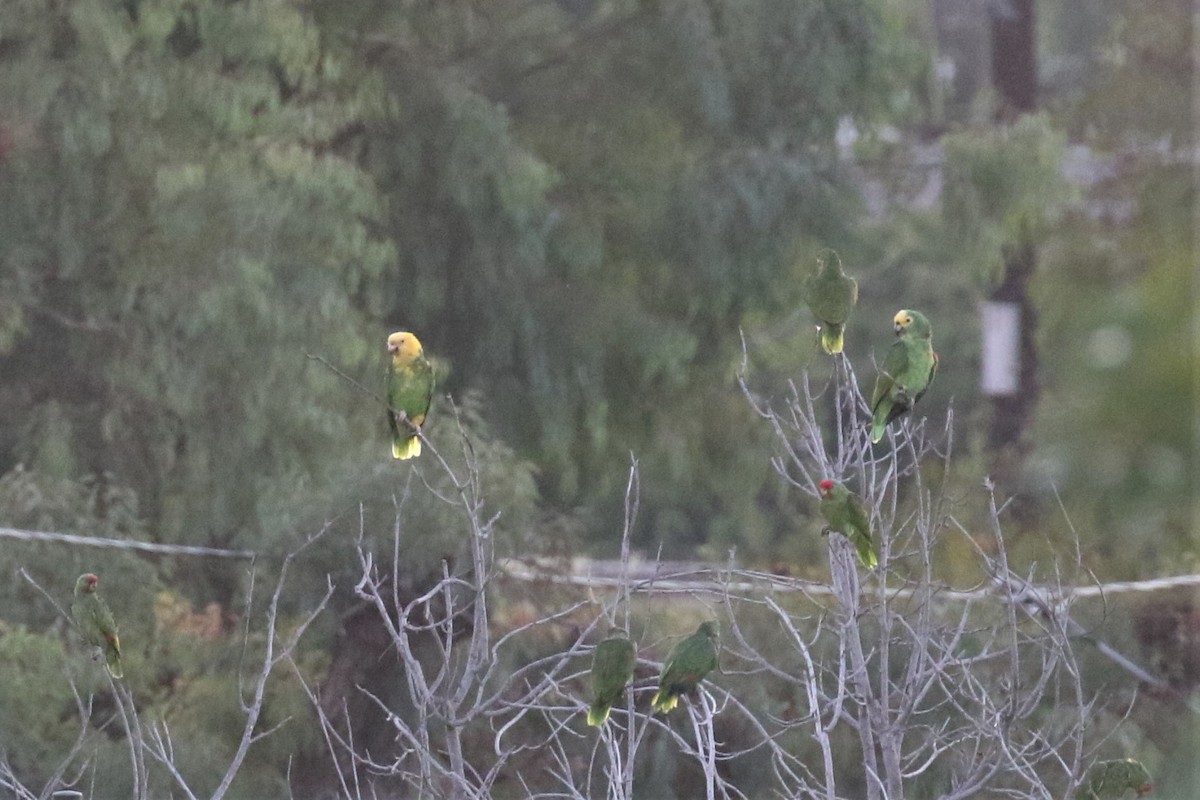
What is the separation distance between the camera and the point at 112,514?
6.43 meters

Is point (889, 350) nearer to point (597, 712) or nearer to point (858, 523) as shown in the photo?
point (858, 523)

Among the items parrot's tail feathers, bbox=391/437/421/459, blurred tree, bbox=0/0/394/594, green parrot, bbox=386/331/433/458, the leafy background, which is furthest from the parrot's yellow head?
blurred tree, bbox=0/0/394/594

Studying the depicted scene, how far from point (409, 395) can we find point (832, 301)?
3.39ft

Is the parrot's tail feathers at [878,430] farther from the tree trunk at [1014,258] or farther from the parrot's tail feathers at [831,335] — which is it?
the tree trunk at [1014,258]

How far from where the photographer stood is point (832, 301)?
3.23 m

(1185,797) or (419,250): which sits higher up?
(419,250)

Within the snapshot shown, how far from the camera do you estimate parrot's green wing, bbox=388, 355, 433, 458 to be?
3715 mm

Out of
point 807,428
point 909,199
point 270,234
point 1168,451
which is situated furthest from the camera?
point 909,199

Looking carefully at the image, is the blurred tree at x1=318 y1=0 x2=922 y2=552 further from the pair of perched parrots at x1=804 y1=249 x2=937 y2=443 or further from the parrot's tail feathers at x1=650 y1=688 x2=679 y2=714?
the parrot's tail feathers at x1=650 y1=688 x2=679 y2=714

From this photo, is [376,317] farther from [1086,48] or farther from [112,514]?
[1086,48]

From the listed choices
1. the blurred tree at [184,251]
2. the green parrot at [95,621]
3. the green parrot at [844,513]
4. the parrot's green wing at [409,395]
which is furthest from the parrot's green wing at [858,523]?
the blurred tree at [184,251]

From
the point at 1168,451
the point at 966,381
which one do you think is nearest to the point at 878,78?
the point at 966,381

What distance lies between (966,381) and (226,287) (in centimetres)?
720

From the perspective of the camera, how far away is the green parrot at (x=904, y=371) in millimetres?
3205
